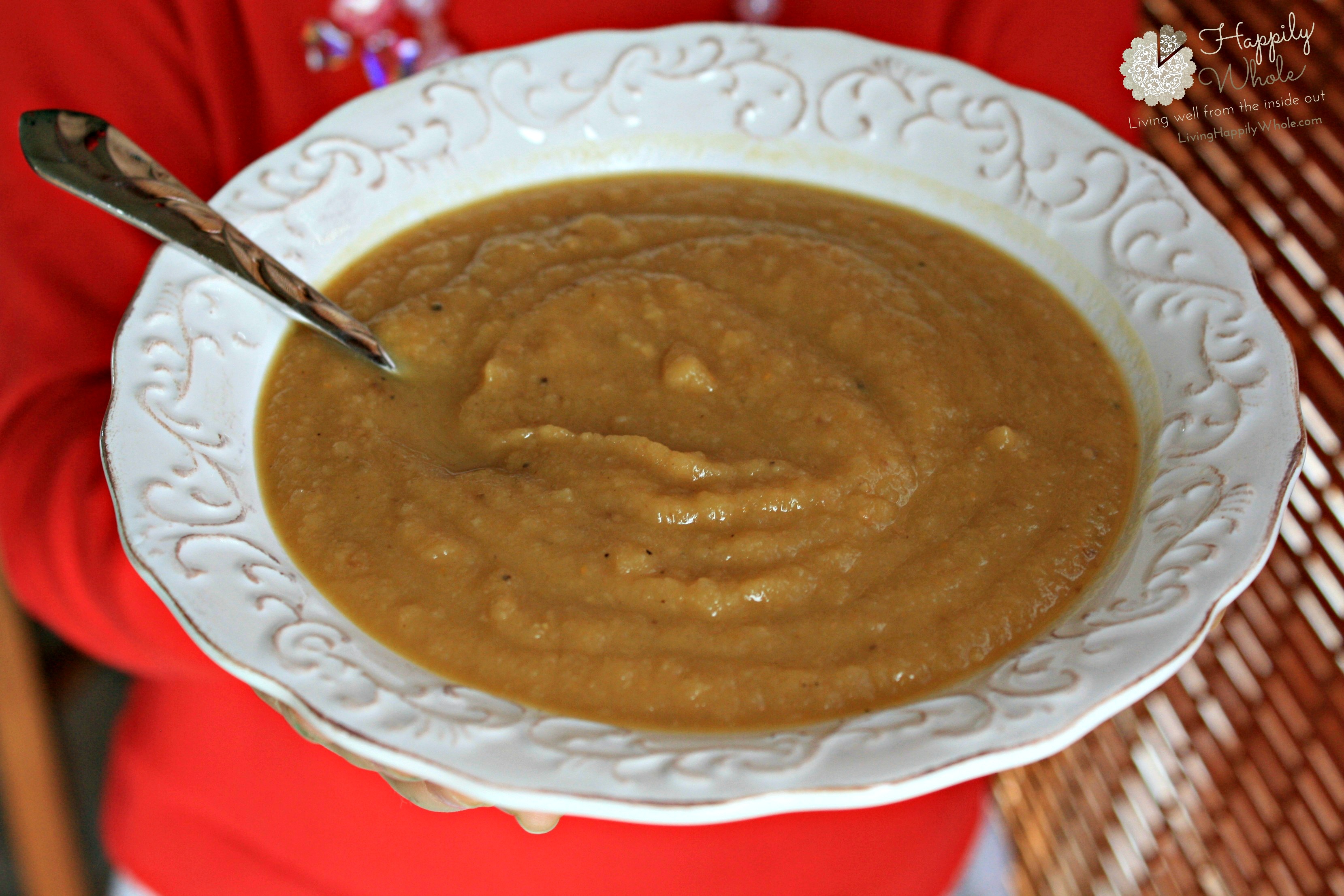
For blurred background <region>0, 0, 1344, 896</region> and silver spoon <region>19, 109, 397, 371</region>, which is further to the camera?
blurred background <region>0, 0, 1344, 896</region>

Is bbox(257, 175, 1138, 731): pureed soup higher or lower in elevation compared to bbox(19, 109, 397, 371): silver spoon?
lower

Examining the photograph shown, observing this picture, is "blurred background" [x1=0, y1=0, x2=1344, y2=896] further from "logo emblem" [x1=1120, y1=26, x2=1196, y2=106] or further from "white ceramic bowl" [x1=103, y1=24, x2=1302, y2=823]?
"white ceramic bowl" [x1=103, y1=24, x2=1302, y2=823]

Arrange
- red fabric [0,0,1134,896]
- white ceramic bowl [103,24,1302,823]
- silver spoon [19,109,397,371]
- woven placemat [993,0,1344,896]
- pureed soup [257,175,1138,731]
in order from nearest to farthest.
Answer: white ceramic bowl [103,24,1302,823], pureed soup [257,175,1138,731], silver spoon [19,109,397,371], red fabric [0,0,1134,896], woven placemat [993,0,1344,896]

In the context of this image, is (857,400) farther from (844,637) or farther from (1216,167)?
(1216,167)

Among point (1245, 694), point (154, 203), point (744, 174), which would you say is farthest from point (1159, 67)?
point (154, 203)

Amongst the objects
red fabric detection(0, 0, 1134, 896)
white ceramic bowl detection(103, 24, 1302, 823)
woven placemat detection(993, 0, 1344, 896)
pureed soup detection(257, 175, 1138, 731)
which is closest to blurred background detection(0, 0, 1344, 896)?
woven placemat detection(993, 0, 1344, 896)

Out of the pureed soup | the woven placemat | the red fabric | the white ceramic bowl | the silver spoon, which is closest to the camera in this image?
the white ceramic bowl

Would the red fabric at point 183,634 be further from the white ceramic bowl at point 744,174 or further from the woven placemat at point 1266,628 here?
the white ceramic bowl at point 744,174

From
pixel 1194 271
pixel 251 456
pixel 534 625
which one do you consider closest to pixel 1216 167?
pixel 1194 271
